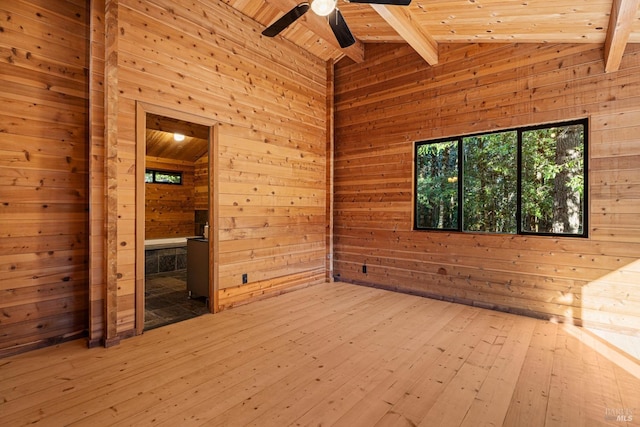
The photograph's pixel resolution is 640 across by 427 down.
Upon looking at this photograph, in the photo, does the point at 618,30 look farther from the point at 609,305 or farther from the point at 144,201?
the point at 144,201

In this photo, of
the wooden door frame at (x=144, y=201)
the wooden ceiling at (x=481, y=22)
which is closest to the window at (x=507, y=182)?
the wooden ceiling at (x=481, y=22)

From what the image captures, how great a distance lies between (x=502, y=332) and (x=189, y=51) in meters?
4.59

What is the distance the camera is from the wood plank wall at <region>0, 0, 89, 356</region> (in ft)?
8.71

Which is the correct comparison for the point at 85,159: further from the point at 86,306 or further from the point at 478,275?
the point at 478,275

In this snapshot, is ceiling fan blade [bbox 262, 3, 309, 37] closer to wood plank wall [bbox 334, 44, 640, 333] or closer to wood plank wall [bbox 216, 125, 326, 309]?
wood plank wall [bbox 216, 125, 326, 309]

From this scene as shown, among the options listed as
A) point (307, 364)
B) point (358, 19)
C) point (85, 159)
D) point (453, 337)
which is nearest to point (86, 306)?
point (85, 159)

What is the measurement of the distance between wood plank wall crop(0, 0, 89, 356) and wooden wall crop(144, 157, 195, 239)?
197 inches

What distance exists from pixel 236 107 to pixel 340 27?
5.83 ft

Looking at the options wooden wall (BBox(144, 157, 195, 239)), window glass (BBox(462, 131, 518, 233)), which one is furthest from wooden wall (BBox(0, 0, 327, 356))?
wooden wall (BBox(144, 157, 195, 239))

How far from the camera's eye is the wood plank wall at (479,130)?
3295 mm

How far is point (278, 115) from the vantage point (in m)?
4.65

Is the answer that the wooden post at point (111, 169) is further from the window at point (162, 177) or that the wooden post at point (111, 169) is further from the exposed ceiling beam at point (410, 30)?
the window at point (162, 177)

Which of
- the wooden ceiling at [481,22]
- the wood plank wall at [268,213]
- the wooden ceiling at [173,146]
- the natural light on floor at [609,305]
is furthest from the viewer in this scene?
the wooden ceiling at [173,146]

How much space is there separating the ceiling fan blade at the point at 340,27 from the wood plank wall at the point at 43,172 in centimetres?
238
